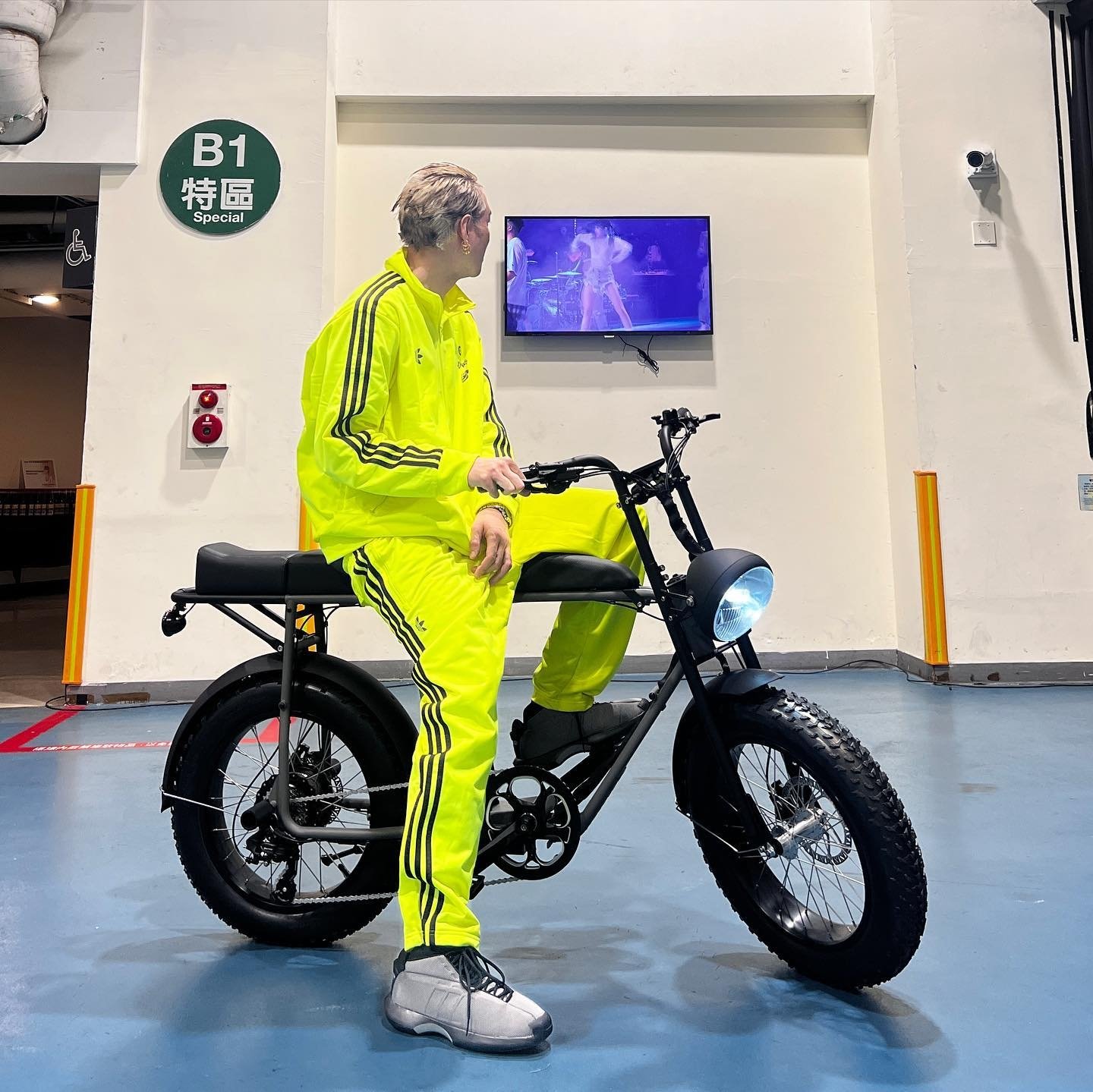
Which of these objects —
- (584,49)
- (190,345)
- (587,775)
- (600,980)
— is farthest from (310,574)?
(584,49)

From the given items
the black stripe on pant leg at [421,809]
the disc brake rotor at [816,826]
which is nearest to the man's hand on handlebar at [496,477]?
the black stripe on pant leg at [421,809]

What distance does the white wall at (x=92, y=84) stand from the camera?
441cm

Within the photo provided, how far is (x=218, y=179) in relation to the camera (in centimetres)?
454

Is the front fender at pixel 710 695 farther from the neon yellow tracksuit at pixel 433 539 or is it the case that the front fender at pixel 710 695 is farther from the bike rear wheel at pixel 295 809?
the bike rear wheel at pixel 295 809

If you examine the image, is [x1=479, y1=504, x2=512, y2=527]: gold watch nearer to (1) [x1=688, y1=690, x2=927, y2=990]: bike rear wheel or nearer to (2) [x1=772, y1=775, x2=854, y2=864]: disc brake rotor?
(1) [x1=688, y1=690, x2=927, y2=990]: bike rear wheel

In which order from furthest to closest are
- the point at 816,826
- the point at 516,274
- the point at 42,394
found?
the point at 42,394
the point at 516,274
the point at 816,826

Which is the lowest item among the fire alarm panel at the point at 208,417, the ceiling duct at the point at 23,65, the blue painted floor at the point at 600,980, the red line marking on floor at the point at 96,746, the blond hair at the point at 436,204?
the blue painted floor at the point at 600,980

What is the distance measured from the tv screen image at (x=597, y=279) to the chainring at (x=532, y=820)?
Result: 3621 millimetres

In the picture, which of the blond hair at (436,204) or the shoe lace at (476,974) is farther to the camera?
the blond hair at (436,204)

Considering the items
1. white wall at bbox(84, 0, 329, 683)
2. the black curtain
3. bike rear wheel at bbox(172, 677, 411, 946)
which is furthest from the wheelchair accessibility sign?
the black curtain

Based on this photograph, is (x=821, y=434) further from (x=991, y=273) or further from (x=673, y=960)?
(x=673, y=960)

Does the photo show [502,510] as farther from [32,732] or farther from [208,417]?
[208,417]

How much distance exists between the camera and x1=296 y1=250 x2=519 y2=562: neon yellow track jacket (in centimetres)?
150

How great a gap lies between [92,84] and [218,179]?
78cm
